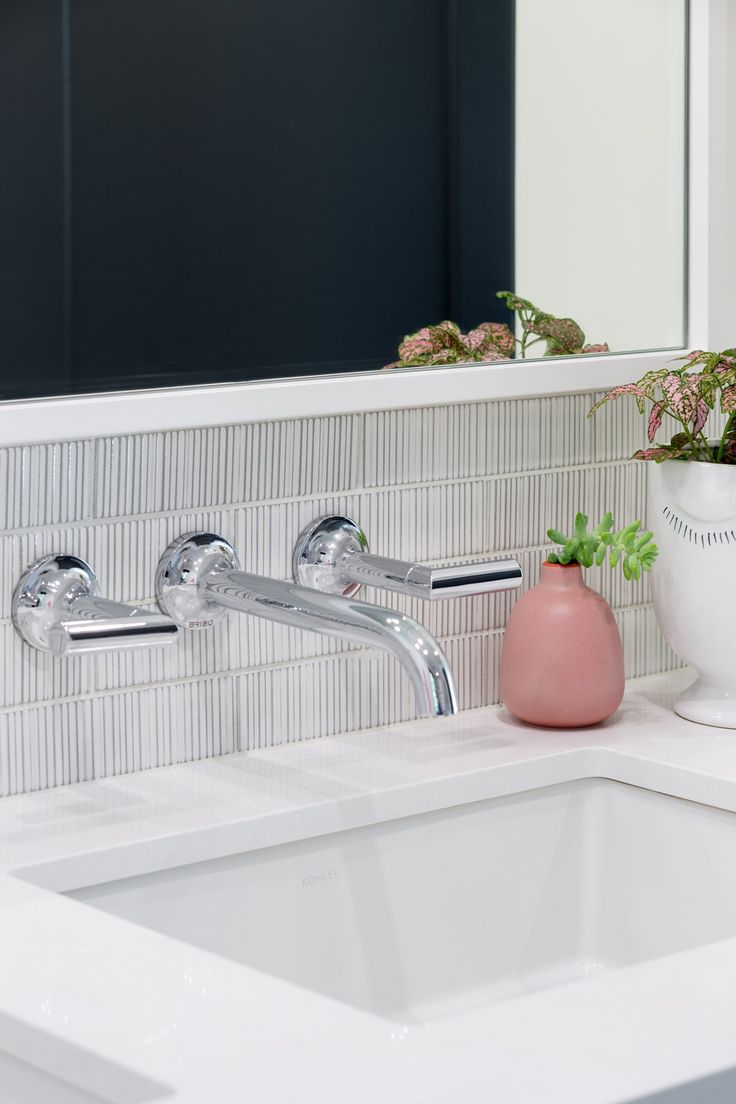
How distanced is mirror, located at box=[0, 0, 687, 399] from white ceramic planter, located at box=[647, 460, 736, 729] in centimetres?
16

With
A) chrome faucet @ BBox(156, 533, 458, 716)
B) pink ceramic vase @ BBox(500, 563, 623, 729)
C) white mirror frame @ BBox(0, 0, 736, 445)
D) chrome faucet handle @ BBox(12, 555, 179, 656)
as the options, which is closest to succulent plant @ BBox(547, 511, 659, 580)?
pink ceramic vase @ BBox(500, 563, 623, 729)

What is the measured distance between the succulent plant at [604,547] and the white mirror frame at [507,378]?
0.40 feet

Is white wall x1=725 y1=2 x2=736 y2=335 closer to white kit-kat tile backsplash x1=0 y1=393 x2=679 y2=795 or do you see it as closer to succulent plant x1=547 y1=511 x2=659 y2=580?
white kit-kat tile backsplash x1=0 y1=393 x2=679 y2=795

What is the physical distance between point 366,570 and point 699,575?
261mm

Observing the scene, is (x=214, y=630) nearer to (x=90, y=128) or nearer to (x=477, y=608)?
(x=477, y=608)

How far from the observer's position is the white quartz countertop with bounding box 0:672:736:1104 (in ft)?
2.02

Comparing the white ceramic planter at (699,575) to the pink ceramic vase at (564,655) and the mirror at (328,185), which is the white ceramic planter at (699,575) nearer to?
the pink ceramic vase at (564,655)

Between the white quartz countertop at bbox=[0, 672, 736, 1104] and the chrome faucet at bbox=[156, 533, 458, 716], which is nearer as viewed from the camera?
the white quartz countertop at bbox=[0, 672, 736, 1104]

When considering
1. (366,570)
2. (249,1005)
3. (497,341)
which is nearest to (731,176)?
(497,341)

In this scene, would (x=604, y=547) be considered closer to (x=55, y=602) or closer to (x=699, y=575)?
(x=699, y=575)

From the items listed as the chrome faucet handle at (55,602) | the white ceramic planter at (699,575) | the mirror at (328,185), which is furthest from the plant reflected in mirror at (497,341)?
the chrome faucet handle at (55,602)

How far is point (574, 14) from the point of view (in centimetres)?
123

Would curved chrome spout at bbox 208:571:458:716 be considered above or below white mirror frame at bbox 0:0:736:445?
below

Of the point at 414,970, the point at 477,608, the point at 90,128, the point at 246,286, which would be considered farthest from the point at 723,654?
the point at 90,128
